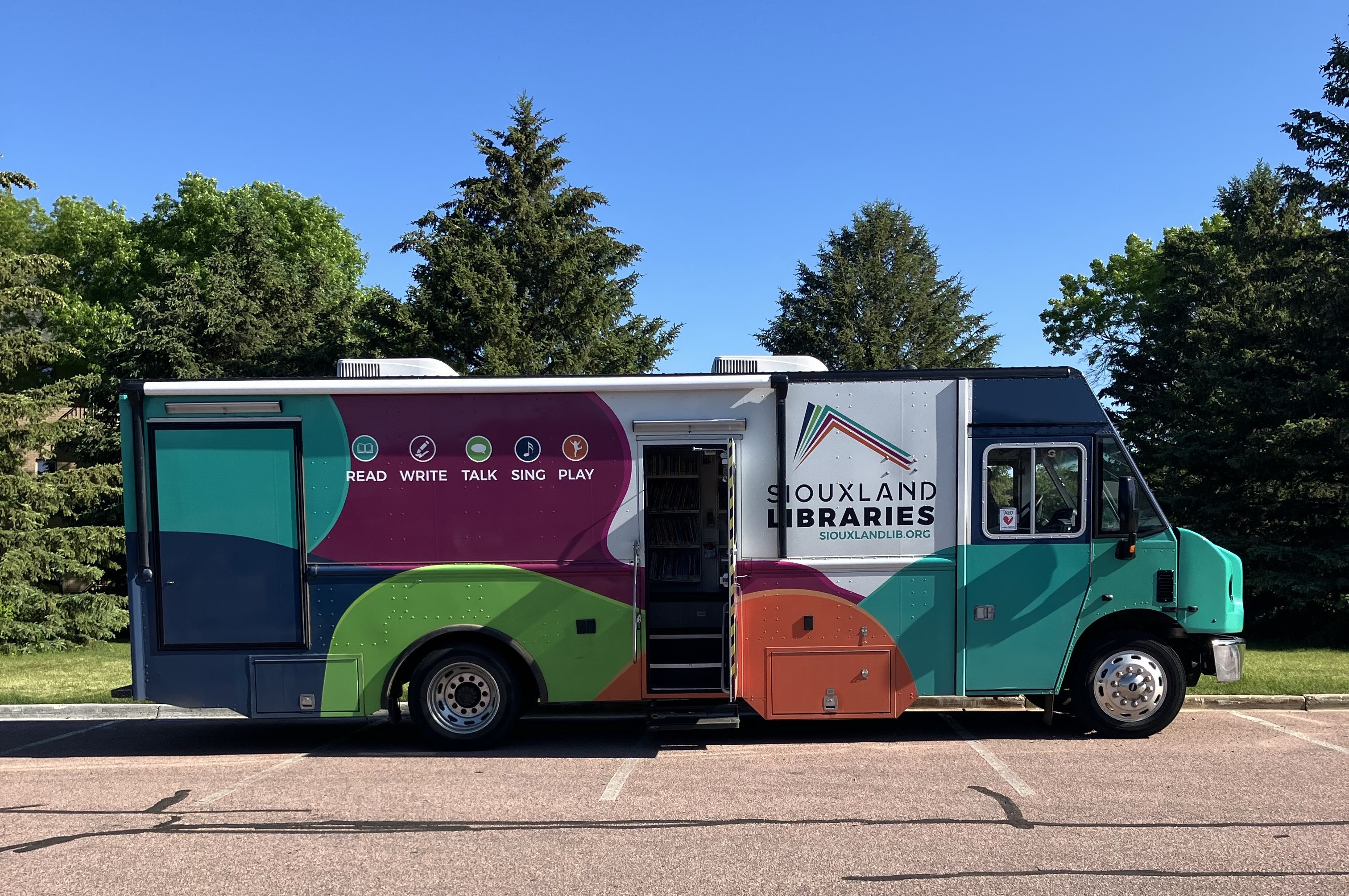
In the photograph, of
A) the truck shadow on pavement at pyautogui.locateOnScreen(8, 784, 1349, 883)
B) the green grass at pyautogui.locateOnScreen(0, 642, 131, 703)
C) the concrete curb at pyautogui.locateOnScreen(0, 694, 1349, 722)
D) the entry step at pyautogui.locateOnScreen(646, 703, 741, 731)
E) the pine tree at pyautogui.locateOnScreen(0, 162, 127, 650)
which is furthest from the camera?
the pine tree at pyautogui.locateOnScreen(0, 162, 127, 650)

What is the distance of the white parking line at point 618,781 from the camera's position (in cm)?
649

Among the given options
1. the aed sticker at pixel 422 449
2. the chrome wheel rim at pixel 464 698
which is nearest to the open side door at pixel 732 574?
the chrome wheel rim at pixel 464 698

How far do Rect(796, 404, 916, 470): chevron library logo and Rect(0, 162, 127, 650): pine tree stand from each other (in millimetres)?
12899

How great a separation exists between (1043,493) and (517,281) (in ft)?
52.1

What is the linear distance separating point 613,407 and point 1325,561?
13.1m

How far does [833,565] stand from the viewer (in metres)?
7.99

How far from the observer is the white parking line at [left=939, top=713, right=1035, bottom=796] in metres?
6.54

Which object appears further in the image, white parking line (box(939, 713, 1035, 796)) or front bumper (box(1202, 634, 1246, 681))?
front bumper (box(1202, 634, 1246, 681))

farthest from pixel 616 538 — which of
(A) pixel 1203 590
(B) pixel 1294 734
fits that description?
(B) pixel 1294 734

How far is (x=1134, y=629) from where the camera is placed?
8.17m

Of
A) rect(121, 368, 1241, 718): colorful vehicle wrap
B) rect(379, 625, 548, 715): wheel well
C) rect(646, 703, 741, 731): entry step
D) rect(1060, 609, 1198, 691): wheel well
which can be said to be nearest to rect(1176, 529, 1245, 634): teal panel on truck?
rect(121, 368, 1241, 718): colorful vehicle wrap

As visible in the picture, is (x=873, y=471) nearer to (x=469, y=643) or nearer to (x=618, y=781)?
(x=618, y=781)

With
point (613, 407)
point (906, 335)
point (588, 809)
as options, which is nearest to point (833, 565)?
point (613, 407)

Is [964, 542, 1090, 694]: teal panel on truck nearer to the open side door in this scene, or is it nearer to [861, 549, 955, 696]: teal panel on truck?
[861, 549, 955, 696]: teal panel on truck
